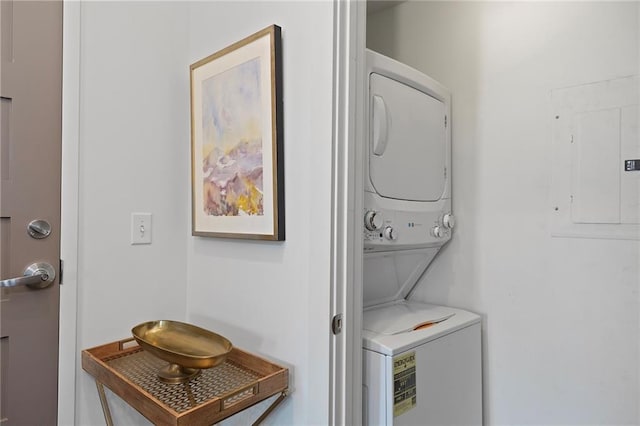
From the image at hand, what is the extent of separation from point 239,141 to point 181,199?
401 millimetres

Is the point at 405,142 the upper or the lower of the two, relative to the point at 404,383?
upper

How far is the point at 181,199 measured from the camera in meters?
1.60

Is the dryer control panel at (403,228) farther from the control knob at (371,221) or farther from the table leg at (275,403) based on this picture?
the table leg at (275,403)

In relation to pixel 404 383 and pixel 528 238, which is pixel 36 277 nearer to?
pixel 404 383

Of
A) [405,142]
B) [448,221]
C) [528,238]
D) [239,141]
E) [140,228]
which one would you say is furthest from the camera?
[448,221]

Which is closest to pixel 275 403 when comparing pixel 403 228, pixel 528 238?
pixel 403 228

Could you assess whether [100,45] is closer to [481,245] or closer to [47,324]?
[47,324]

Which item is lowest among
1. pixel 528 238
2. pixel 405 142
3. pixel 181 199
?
pixel 528 238

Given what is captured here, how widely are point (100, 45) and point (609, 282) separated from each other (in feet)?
6.66

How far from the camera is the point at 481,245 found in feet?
6.01

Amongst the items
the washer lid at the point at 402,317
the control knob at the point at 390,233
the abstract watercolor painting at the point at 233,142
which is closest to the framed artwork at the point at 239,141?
the abstract watercolor painting at the point at 233,142

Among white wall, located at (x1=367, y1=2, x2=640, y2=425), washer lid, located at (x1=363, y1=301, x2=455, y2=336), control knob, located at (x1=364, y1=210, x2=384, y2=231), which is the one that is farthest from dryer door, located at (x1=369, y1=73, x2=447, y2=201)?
washer lid, located at (x1=363, y1=301, x2=455, y2=336)

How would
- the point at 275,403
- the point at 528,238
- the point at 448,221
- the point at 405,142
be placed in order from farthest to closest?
the point at 448,221, the point at 528,238, the point at 405,142, the point at 275,403

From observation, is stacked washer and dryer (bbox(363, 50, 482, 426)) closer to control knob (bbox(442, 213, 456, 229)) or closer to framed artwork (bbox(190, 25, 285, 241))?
control knob (bbox(442, 213, 456, 229))
